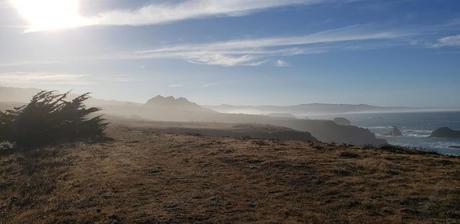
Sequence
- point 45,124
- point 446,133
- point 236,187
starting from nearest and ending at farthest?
point 236,187 < point 45,124 < point 446,133

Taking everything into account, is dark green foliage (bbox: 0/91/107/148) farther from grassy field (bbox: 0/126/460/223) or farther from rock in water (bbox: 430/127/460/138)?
rock in water (bbox: 430/127/460/138)

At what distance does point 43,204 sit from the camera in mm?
14992

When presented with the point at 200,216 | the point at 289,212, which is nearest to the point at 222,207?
the point at 200,216

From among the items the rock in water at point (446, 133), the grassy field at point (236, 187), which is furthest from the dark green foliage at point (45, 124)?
the rock in water at point (446, 133)

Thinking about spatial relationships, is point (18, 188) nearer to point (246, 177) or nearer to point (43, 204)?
point (43, 204)

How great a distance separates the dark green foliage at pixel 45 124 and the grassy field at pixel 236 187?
23.2 ft

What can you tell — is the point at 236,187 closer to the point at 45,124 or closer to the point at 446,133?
the point at 45,124

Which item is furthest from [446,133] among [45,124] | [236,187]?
[236,187]

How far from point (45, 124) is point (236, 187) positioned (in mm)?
20326

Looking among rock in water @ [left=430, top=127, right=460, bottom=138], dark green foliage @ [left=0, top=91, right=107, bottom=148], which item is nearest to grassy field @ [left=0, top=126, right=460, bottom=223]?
dark green foliage @ [left=0, top=91, right=107, bottom=148]

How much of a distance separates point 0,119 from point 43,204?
18631 millimetres

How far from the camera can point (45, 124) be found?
101 feet

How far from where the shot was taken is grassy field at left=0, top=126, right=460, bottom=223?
39.5ft

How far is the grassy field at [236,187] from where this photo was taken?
12031 millimetres
